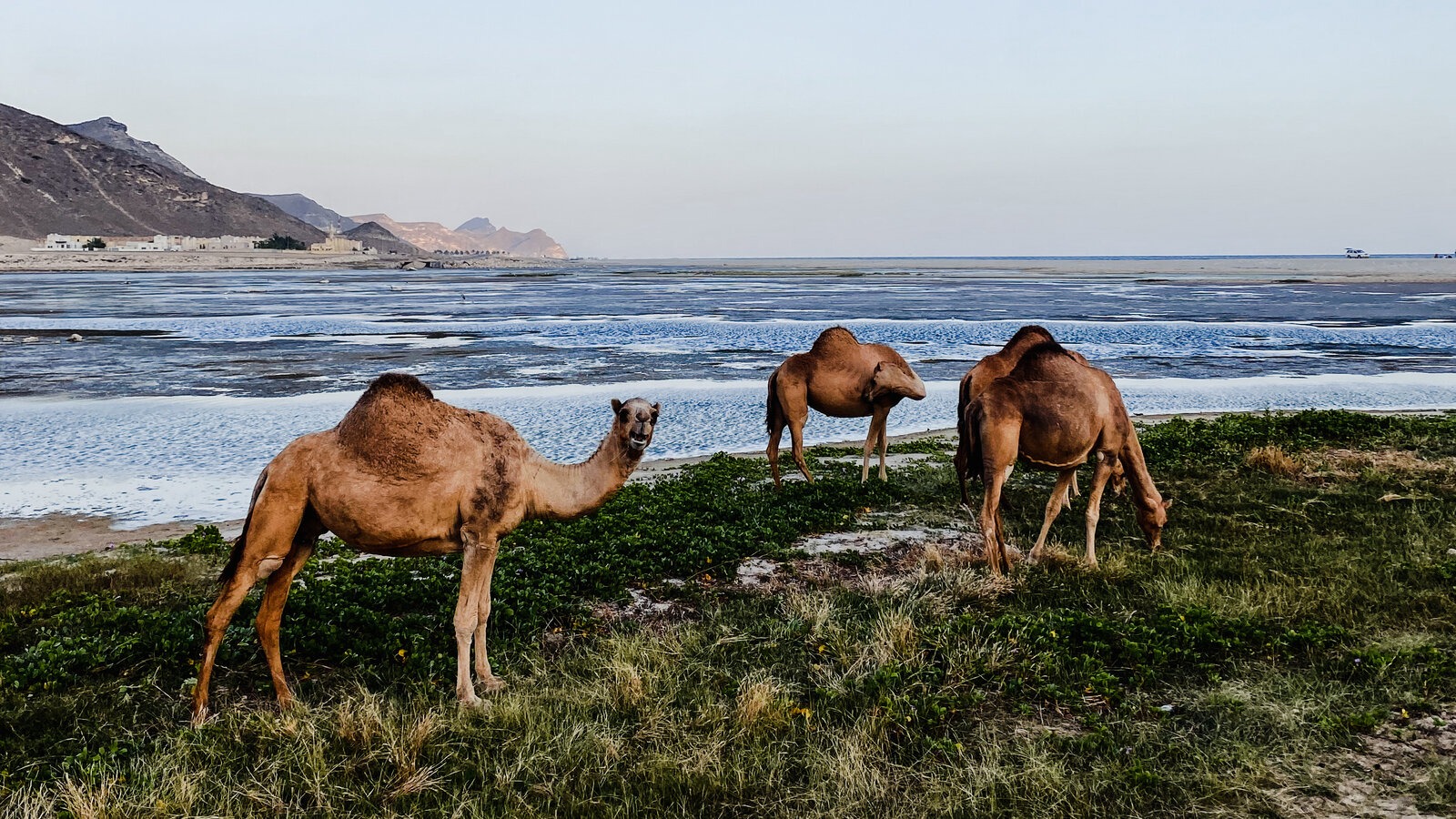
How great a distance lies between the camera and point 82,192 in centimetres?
17312

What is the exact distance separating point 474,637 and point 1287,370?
86.3 ft

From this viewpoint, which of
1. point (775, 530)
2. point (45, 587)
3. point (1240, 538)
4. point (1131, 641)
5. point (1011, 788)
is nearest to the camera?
point (1011, 788)

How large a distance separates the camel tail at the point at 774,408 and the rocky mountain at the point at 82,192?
177261mm

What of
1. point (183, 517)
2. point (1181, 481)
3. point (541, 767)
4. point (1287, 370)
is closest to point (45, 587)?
point (183, 517)

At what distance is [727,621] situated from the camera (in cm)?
760

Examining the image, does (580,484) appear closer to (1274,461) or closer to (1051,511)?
(1051,511)

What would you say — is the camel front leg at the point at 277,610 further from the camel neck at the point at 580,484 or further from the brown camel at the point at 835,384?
the brown camel at the point at 835,384

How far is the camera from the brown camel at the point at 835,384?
12.2m

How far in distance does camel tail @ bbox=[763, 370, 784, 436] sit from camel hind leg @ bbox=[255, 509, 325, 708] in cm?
742

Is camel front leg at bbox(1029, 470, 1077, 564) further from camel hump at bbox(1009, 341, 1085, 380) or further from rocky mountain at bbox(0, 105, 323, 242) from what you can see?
rocky mountain at bbox(0, 105, 323, 242)

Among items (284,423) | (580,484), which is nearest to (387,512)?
(580,484)

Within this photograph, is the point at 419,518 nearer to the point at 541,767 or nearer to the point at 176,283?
the point at 541,767

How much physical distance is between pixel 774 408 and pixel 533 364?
15.1 meters

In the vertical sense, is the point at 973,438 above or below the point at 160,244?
below
